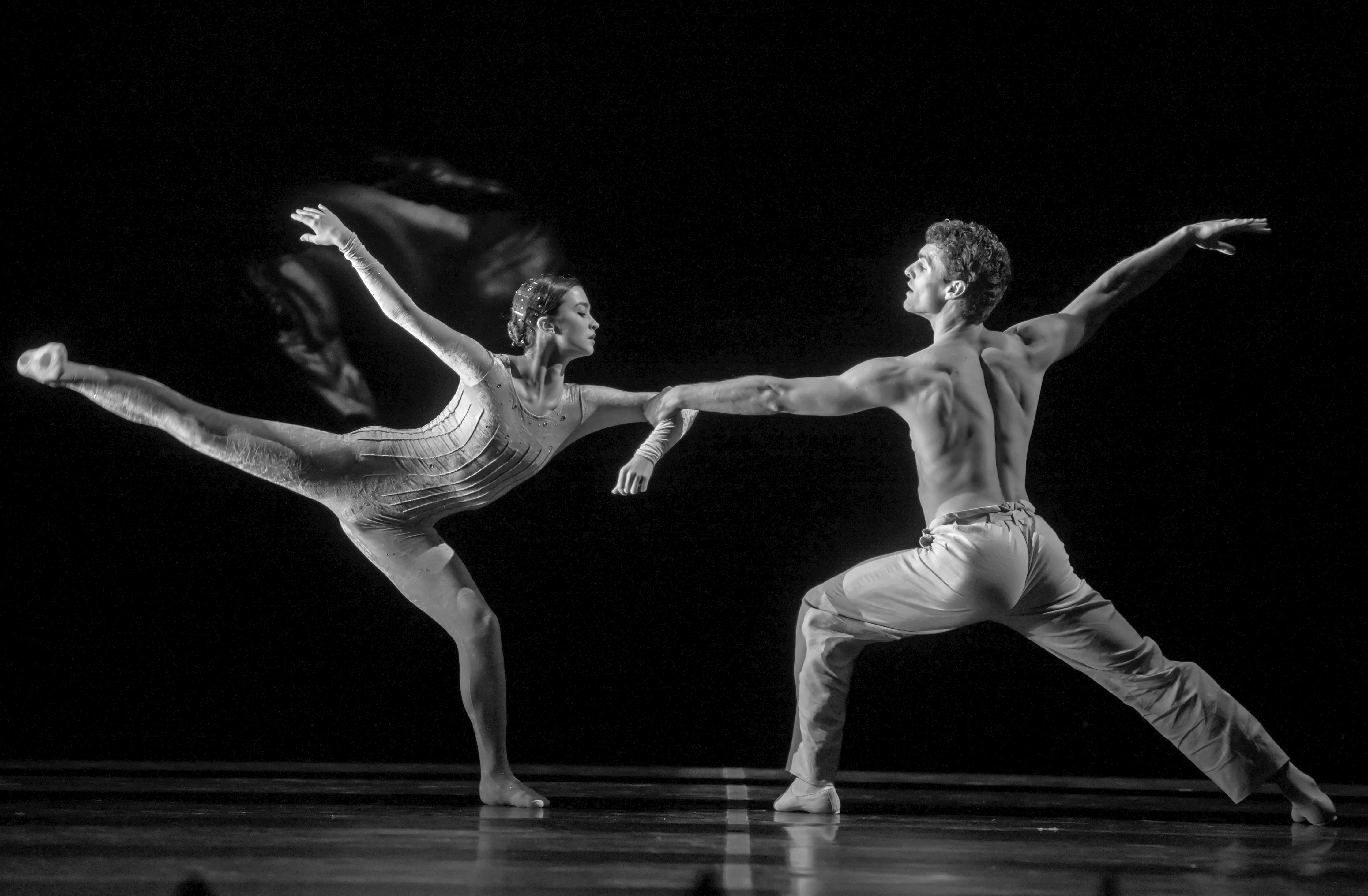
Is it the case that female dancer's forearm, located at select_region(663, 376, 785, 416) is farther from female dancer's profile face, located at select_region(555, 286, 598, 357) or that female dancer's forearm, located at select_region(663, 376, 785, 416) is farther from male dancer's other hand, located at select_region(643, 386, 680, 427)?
female dancer's profile face, located at select_region(555, 286, 598, 357)

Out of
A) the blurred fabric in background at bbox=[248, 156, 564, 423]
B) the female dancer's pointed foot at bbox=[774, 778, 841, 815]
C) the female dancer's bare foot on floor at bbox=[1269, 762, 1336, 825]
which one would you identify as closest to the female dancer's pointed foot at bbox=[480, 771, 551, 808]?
the female dancer's pointed foot at bbox=[774, 778, 841, 815]

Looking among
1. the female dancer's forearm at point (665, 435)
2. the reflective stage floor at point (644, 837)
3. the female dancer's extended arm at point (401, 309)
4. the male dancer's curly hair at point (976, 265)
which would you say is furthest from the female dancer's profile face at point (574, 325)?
the reflective stage floor at point (644, 837)

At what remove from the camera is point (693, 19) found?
462 cm

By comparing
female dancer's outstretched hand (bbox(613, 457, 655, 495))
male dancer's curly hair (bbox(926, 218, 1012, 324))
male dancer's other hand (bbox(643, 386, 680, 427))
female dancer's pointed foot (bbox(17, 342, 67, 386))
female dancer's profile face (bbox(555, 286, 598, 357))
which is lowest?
female dancer's outstretched hand (bbox(613, 457, 655, 495))

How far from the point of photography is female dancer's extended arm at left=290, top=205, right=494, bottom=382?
3525mm

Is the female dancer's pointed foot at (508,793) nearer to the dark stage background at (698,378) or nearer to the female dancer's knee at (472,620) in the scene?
the female dancer's knee at (472,620)

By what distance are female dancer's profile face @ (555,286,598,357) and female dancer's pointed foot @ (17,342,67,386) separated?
127 cm

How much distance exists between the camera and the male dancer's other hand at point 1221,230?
12.2ft

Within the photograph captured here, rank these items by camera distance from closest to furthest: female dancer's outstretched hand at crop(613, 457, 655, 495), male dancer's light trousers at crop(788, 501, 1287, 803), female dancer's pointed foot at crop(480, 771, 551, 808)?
1. male dancer's light trousers at crop(788, 501, 1287, 803)
2. female dancer's outstretched hand at crop(613, 457, 655, 495)
3. female dancer's pointed foot at crop(480, 771, 551, 808)

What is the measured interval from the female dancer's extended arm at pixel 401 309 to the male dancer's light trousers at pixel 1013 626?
1.09m

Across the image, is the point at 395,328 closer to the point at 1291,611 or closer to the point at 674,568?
the point at 674,568

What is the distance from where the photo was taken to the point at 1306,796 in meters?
3.26

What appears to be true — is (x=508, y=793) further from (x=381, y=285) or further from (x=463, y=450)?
(x=381, y=285)

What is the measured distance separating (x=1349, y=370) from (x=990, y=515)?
195cm
